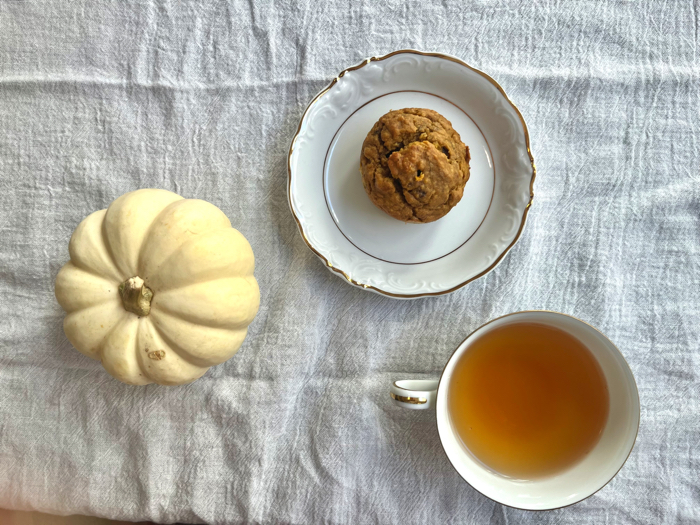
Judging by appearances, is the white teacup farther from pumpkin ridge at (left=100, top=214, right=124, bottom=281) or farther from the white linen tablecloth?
pumpkin ridge at (left=100, top=214, right=124, bottom=281)

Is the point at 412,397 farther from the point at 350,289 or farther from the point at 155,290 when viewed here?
the point at 155,290

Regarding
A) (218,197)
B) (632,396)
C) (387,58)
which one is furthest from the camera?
(218,197)

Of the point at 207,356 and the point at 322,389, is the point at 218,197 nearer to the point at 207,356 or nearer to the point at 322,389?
the point at 207,356

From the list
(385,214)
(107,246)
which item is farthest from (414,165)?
(107,246)

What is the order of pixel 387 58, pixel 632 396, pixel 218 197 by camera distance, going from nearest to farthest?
1. pixel 632 396
2. pixel 387 58
3. pixel 218 197

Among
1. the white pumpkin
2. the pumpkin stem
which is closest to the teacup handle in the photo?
the white pumpkin

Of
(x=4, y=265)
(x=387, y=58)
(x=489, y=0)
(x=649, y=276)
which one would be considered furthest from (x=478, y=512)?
(x=4, y=265)
